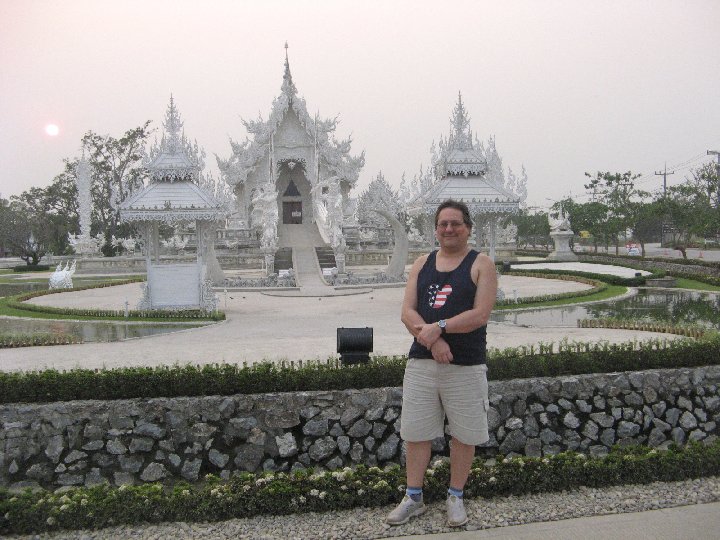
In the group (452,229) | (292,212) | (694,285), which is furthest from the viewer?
(292,212)

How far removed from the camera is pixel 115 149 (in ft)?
169

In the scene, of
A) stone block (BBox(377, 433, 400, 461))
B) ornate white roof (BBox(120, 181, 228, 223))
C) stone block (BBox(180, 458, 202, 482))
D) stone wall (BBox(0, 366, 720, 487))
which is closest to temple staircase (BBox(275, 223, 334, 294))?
ornate white roof (BBox(120, 181, 228, 223))

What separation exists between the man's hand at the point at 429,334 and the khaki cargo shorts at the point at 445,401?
0.28 meters

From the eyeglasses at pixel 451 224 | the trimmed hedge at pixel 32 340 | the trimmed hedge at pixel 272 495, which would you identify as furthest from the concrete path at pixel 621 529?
the trimmed hedge at pixel 32 340

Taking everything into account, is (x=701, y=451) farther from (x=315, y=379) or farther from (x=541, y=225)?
(x=541, y=225)

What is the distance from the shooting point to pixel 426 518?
599 centimetres

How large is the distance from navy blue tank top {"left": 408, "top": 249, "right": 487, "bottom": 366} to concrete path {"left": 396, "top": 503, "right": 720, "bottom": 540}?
4.98 feet

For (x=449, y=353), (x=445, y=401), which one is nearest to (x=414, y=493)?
(x=445, y=401)

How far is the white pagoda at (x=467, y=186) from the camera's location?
65.6 ft

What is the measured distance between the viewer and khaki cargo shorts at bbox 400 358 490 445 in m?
5.66

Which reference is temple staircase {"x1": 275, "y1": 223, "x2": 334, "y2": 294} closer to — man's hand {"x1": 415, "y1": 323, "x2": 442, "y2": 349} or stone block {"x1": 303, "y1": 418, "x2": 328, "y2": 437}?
stone block {"x1": 303, "y1": 418, "x2": 328, "y2": 437}

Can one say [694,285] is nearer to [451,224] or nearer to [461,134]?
[461,134]

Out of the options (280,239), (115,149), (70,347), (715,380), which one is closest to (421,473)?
(715,380)

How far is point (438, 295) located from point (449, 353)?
0.50 meters
